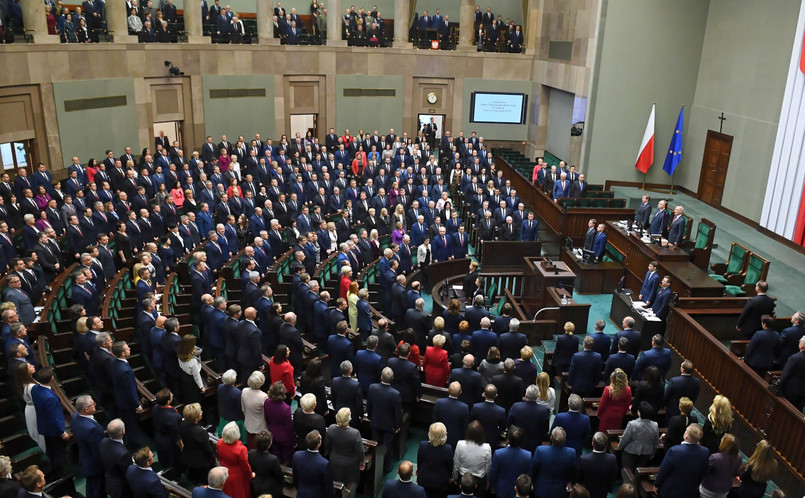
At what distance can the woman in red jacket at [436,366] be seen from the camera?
6934 mm

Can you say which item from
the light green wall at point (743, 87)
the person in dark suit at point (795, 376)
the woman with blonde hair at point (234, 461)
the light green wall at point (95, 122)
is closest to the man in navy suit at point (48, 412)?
the woman with blonde hair at point (234, 461)

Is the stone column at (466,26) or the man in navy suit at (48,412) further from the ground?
the stone column at (466,26)

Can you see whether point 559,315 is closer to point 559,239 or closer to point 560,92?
point 559,239

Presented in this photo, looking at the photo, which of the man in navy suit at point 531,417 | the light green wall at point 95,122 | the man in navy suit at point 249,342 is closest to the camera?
the man in navy suit at point 531,417

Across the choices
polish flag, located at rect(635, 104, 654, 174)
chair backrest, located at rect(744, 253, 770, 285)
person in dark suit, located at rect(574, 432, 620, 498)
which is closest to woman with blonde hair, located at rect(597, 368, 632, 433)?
person in dark suit, located at rect(574, 432, 620, 498)

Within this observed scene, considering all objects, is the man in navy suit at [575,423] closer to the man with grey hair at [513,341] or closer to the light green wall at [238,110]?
the man with grey hair at [513,341]

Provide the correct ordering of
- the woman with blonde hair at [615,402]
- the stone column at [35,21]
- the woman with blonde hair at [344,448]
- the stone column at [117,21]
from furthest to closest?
the stone column at [117,21], the stone column at [35,21], the woman with blonde hair at [615,402], the woman with blonde hair at [344,448]

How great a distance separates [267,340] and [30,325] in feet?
8.97

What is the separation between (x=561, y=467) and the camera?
509 cm

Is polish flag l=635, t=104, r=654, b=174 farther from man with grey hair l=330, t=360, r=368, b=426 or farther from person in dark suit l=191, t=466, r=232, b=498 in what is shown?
person in dark suit l=191, t=466, r=232, b=498

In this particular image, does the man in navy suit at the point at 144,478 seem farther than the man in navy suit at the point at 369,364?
No

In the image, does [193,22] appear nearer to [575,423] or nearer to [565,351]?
[565,351]

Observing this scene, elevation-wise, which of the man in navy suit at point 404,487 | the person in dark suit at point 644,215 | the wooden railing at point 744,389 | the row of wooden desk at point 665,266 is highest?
the person in dark suit at point 644,215

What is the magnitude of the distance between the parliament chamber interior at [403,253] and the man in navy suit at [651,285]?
31 millimetres
